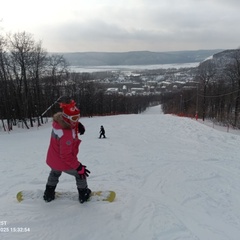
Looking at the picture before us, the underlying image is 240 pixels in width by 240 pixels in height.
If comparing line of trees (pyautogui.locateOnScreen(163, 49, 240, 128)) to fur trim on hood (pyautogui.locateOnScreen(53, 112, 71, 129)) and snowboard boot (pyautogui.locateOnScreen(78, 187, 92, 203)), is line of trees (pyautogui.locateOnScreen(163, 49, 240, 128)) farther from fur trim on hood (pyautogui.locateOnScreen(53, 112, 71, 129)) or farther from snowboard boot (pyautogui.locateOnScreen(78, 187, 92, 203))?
fur trim on hood (pyautogui.locateOnScreen(53, 112, 71, 129))

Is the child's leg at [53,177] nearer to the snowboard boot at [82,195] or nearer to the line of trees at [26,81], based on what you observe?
the snowboard boot at [82,195]

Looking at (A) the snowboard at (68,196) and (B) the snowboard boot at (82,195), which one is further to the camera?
(A) the snowboard at (68,196)

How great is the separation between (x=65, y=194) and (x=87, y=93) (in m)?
70.8

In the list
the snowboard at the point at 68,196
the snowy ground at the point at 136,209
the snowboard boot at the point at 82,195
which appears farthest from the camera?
the snowboard at the point at 68,196

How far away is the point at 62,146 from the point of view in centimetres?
466

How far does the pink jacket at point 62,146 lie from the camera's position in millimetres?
4672

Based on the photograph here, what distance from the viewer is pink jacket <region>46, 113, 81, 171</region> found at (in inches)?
184

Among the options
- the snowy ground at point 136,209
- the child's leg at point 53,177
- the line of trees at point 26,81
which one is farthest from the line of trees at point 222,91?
the child's leg at point 53,177

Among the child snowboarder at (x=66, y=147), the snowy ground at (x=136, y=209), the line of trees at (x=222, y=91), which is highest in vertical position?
the child snowboarder at (x=66, y=147)

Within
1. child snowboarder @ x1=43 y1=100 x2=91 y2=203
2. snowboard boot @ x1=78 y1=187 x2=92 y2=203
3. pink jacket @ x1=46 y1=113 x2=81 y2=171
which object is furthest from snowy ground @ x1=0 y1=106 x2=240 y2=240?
pink jacket @ x1=46 y1=113 x2=81 y2=171

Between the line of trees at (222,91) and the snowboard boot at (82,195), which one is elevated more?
the snowboard boot at (82,195)

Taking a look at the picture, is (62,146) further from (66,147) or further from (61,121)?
(61,121)

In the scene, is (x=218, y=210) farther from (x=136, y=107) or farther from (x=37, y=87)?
(x=136, y=107)

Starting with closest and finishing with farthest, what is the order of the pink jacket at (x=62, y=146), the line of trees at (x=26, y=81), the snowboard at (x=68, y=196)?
1. the pink jacket at (x=62, y=146)
2. the snowboard at (x=68, y=196)
3. the line of trees at (x=26, y=81)
